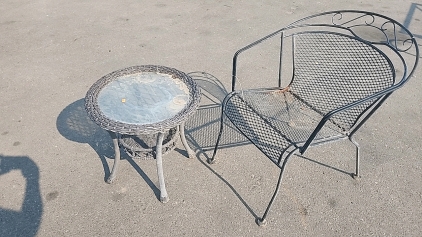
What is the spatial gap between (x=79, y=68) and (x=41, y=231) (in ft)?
6.45

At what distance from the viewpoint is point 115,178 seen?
2.30 metres

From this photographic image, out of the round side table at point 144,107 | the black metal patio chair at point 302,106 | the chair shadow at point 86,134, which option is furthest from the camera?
the chair shadow at point 86,134

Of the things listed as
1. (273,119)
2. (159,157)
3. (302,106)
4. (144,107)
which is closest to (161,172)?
(159,157)

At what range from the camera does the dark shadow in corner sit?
1.99m

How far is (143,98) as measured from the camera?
206cm

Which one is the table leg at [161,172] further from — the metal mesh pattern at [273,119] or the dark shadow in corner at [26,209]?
the dark shadow in corner at [26,209]

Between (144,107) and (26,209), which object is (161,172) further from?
(26,209)

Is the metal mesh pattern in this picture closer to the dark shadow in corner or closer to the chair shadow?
the chair shadow

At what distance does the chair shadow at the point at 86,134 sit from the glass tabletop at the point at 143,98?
0.59 metres

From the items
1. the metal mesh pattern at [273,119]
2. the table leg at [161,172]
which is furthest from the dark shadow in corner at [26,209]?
the metal mesh pattern at [273,119]

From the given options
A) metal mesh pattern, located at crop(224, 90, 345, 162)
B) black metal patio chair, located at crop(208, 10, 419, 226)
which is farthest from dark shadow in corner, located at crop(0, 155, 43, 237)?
metal mesh pattern, located at crop(224, 90, 345, 162)

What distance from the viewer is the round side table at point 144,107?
183 centimetres

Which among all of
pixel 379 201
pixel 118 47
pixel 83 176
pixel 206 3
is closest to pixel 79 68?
pixel 118 47

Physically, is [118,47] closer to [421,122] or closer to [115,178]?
[115,178]
